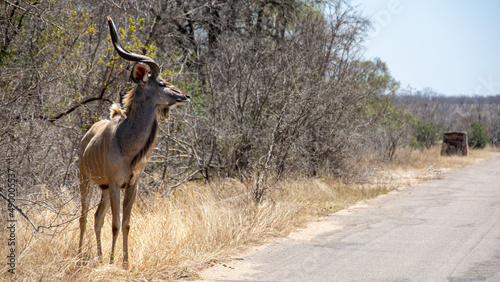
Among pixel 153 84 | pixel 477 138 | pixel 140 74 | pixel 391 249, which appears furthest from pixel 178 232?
pixel 477 138

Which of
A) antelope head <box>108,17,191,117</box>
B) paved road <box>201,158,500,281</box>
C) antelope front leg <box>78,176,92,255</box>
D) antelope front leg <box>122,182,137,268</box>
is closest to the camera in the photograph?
antelope head <box>108,17,191,117</box>

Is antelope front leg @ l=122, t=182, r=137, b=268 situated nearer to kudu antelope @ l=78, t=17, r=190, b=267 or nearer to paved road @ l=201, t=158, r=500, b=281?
kudu antelope @ l=78, t=17, r=190, b=267

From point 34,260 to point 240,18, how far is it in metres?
11.1

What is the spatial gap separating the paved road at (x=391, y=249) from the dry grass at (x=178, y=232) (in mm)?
451

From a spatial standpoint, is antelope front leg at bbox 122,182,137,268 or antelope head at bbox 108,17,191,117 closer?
antelope head at bbox 108,17,191,117

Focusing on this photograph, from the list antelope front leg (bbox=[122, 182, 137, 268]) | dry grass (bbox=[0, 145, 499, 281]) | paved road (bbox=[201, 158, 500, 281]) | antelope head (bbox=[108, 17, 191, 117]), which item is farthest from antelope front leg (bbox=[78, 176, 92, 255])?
paved road (bbox=[201, 158, 500, 281])

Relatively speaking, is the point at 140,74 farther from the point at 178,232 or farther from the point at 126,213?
the point at 178,232

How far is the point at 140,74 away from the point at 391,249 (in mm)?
4474

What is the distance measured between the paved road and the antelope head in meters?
2.15

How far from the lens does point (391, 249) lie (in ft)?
25.0

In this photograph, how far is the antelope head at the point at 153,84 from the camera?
573 cm

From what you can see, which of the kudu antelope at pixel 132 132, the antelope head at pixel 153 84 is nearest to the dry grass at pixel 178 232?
the kudu antelope at pixel 132 132

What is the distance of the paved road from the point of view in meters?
6.34

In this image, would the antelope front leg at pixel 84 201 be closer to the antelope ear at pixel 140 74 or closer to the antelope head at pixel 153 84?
the antelope head at pixel 153 84
